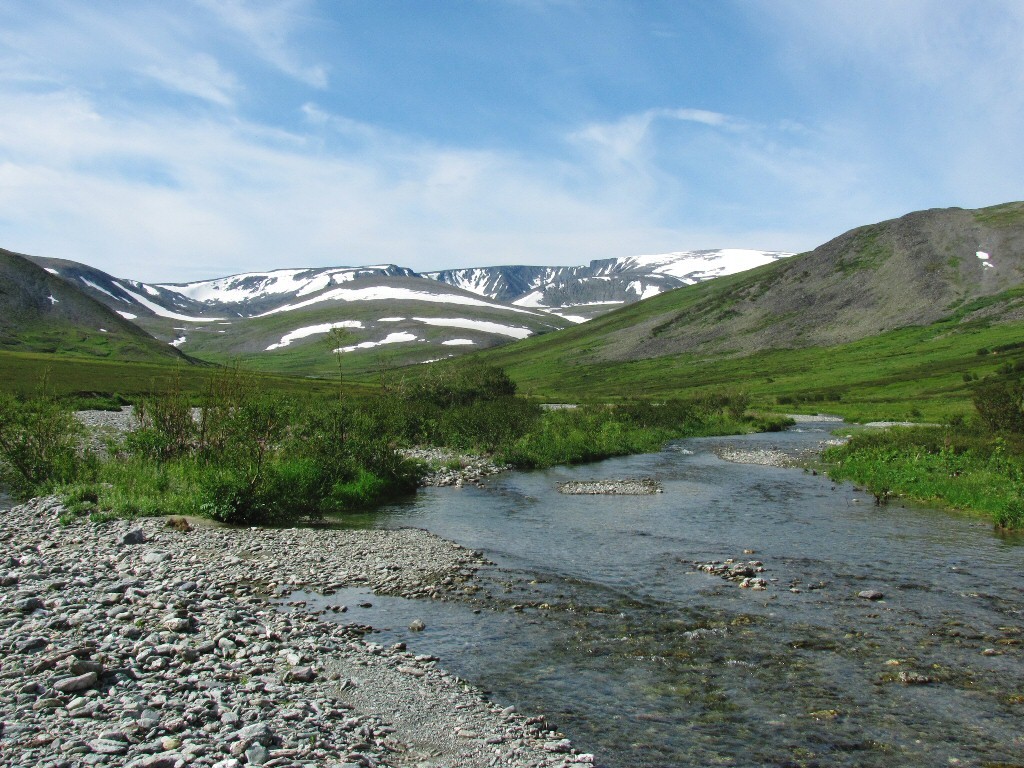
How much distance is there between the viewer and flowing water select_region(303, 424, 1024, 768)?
10.6 metres

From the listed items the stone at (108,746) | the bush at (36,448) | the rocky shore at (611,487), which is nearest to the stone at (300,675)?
the stone at (108,746)

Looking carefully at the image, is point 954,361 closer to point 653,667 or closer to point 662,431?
point 662,431

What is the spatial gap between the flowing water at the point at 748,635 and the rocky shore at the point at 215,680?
1.12 meters

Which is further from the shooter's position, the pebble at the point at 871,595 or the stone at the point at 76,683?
the pebble at the point at 871,595

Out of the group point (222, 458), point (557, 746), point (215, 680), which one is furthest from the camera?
point (222, 458)

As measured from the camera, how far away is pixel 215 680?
10805 mm

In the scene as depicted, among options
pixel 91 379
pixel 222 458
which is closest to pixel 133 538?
pixel 222 458

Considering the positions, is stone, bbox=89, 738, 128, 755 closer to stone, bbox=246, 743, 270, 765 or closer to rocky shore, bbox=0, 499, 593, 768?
rocky shore, bbox=0, 499, 593, 768

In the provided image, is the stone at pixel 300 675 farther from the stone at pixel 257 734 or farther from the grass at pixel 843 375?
the grass at pixel 843 375

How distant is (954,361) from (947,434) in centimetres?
8639

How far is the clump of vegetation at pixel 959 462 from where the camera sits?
2848cm

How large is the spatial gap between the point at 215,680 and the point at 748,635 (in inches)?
398

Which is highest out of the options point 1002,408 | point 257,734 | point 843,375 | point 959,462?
point 1002,408

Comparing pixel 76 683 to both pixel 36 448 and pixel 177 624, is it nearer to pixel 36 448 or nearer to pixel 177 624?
pixel 177 624
